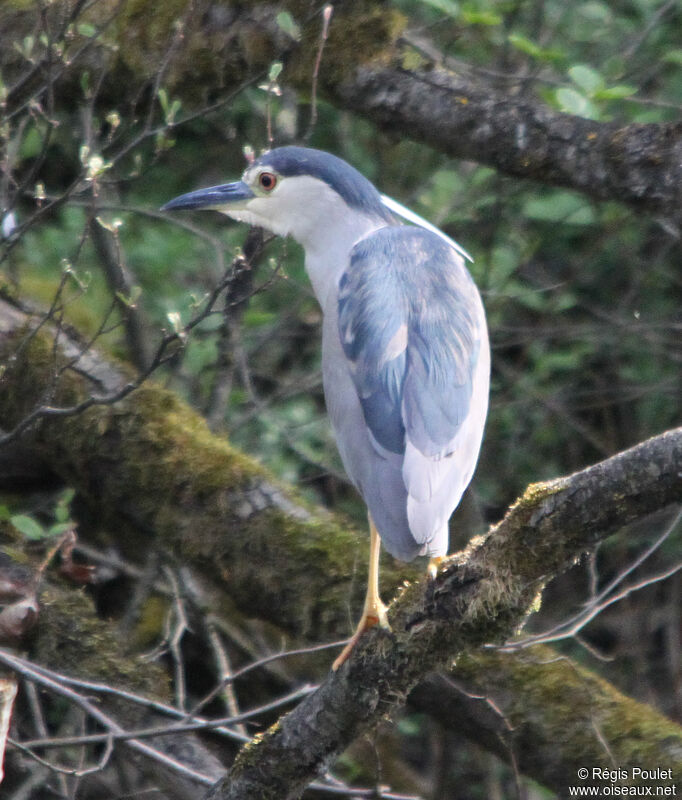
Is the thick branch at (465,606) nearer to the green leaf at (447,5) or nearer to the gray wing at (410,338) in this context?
the gray wing at (410,338)

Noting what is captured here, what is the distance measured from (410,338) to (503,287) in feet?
5.32

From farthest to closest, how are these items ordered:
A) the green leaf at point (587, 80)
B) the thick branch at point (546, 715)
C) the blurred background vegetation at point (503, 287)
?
the blurred background vegetation at point (503, 287) → the green leaf at point (587, 80) → the thick branch at point (546, 715)

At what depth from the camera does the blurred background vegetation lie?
14.1 feet

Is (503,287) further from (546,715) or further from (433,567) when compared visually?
(433,567)

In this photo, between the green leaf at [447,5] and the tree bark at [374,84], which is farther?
the green leaf at [447,5]

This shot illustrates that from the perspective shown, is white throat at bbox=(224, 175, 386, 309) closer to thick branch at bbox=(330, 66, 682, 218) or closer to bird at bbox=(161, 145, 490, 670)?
bird at bbox=(161, 145, 490, 670)

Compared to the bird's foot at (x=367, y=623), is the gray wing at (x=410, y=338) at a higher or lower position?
higher

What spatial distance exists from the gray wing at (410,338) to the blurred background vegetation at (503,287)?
1268 millimetres

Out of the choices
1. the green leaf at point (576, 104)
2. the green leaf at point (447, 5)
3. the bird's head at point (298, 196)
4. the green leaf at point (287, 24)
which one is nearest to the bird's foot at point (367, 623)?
the bird's head at point (298, 196)

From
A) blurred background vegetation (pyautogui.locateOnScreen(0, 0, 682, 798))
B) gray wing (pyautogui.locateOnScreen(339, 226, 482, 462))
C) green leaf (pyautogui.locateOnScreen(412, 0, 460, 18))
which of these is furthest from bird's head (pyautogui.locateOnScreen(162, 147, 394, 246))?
blurred background vegetation (pyautogui.locateOnScreen(0, 0, 682, 798))

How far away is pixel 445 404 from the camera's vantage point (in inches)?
98.8

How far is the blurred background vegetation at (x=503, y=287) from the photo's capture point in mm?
4289

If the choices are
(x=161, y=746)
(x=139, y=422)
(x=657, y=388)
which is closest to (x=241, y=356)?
(x=139, y=422)

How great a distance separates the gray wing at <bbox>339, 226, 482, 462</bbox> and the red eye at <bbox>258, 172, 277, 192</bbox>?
0.36m
